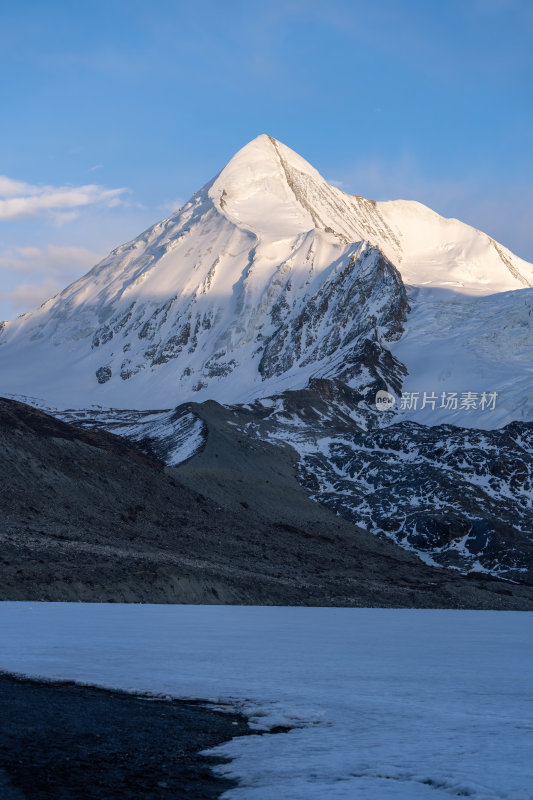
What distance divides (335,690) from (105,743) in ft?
21.2

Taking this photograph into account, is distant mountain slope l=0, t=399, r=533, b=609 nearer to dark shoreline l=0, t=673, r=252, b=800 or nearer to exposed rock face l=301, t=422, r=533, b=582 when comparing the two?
exposed rock face l=301, t=422, r=533, b=582

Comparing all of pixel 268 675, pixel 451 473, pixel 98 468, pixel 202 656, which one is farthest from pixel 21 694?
pixel 451 473

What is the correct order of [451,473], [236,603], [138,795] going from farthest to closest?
[451,473] < [236,603] < [138,795]

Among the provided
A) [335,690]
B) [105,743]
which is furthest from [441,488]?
[105,743]

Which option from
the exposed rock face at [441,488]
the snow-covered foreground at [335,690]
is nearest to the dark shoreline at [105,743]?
the snow-covered foreground at [335,690]

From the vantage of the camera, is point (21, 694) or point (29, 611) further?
point (29, 611)

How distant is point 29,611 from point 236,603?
24378 millimetres

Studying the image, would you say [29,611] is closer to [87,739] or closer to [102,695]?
[102,695]

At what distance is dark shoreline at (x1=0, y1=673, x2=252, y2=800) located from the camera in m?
9.66

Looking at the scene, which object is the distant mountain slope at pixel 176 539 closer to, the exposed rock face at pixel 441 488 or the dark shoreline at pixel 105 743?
the exposed rock face at pixel 441 488

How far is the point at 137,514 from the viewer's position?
272 ft

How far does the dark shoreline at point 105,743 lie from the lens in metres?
9.66

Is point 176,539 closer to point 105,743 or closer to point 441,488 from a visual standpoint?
point 441,488

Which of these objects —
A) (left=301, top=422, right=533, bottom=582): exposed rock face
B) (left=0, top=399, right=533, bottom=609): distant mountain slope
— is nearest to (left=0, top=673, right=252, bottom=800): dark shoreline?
(left=0, top=399, right=533, bottom=609): distant mountain slope
